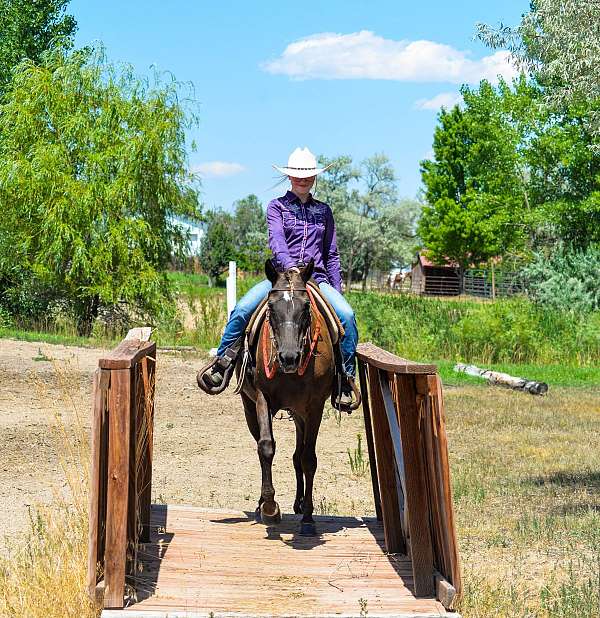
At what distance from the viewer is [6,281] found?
94.4 feet

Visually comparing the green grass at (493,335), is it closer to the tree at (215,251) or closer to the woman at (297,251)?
the woman at (297,251)

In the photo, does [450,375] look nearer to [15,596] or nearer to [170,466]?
[170,466]

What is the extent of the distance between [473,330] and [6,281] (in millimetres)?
13534

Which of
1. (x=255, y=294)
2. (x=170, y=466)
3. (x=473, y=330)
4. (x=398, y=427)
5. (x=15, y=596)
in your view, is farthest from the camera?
(x=473, y=330)

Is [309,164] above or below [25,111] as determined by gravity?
below

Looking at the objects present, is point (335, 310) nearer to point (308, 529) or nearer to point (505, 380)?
point (308, 529)

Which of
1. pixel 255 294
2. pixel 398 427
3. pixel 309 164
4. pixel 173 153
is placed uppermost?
pixel 173 153

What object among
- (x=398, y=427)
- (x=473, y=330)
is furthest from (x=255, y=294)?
(x=473, y=330)

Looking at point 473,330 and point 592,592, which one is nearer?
point 592,592

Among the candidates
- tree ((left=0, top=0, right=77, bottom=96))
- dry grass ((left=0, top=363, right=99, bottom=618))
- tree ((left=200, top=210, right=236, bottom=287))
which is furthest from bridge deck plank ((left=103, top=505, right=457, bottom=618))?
tree ((left=200, top=210, right=236, bottom=287))

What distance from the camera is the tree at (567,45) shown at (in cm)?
855

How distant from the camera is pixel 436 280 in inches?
2928

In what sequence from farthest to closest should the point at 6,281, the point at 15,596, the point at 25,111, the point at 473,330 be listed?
the point at 6,281 < the point at 25,111 < the point at 473,330 < the point at 15,596

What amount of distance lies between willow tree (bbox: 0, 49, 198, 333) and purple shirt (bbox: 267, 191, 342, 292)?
18.5m
